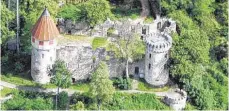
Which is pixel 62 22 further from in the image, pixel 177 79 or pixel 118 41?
pixel 177 79

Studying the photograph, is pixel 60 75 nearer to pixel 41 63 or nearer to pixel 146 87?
pixel 41 63

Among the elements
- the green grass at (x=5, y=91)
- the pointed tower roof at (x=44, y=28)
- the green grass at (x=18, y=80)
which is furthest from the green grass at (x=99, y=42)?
the green grass at (x=5, y=91)

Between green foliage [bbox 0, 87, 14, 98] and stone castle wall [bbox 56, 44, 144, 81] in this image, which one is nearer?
green foliage [bbox 0, 87, 14, 98]

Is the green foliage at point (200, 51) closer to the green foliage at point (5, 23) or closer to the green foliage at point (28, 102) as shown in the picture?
the green foliage at point (28, 102)

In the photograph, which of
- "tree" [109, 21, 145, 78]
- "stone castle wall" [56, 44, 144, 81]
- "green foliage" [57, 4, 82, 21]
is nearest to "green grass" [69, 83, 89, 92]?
"stone castle wall" [56, 44, 144, 81]

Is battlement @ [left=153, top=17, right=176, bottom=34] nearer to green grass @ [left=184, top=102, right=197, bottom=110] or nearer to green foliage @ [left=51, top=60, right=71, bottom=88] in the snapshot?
green grass @ [left=184, top=102, right=197, bottom=110]

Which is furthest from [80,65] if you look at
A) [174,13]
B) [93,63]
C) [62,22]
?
[174,13]
